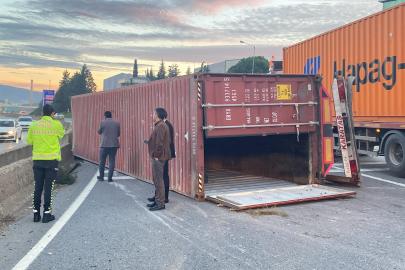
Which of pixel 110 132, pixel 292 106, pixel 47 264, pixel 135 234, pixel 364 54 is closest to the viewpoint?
pixel 47 264

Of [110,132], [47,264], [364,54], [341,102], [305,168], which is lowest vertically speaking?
[47,264]

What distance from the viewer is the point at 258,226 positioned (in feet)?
18.9

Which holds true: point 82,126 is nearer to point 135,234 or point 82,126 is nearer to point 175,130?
point 175,130

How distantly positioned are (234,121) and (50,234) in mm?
4178

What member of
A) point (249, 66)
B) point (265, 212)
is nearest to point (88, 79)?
point (249, 66)

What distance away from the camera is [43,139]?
6277mm

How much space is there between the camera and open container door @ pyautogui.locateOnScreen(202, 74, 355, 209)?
7.78 metres

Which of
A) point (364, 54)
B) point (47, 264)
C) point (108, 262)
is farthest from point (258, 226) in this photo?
point (364, 54)

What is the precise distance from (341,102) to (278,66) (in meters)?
8.52

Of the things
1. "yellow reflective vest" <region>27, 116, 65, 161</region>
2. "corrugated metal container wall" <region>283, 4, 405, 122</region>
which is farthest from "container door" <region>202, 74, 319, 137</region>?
"corrugated metal container wall" <region>283, 4, 405, 122</region>

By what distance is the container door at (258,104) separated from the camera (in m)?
7.88

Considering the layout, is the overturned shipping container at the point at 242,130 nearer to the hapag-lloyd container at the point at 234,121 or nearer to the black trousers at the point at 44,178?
the hapag-lloyd container at the point at 234,121

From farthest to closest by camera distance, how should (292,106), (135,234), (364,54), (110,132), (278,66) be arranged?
1. (278,66)
2. (364,54)
3. (110,132)
4. (292,106)
5. (135,234)

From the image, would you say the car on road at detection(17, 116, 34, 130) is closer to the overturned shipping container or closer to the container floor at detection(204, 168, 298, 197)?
the overturned shipping container
